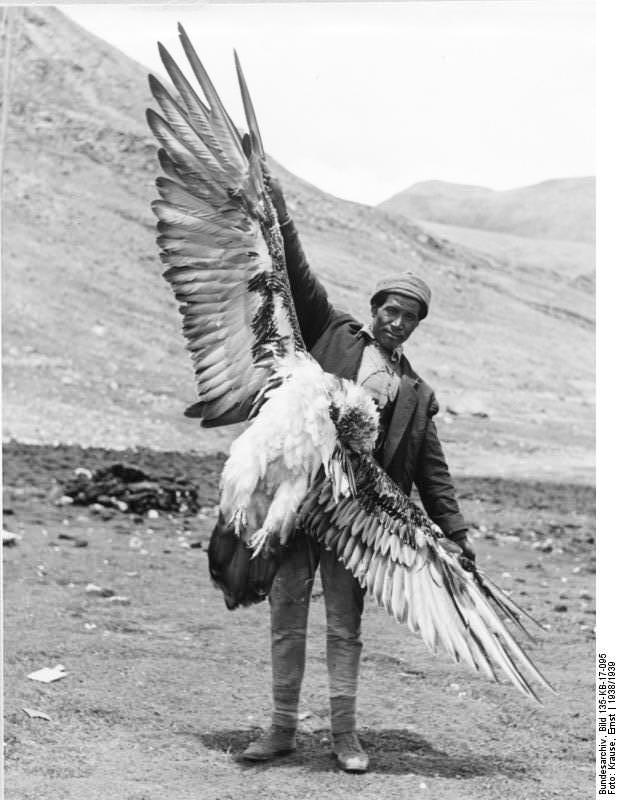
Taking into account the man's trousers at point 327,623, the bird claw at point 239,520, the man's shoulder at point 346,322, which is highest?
the man's shoulder at point 346,322

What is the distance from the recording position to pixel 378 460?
354cm

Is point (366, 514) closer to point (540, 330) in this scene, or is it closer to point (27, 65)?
point (540, 330)

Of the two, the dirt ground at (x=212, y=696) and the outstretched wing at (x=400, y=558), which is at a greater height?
the outstretched wing at (x=400, y=558)

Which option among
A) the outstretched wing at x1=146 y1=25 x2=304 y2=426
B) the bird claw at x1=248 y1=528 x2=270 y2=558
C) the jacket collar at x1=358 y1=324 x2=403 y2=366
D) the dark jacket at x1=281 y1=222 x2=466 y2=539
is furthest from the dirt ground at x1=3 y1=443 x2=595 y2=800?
the jacket collar at x1=358 y1=324 x2=403 y2=366

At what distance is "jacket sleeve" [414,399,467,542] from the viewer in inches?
139

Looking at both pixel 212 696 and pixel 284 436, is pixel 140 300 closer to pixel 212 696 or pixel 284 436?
pixel 212 696

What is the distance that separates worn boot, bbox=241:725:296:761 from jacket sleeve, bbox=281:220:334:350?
4.11 feet

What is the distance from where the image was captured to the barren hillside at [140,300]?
12.4 meters

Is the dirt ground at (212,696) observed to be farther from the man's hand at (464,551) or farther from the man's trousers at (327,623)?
the man's hand at (464,551)

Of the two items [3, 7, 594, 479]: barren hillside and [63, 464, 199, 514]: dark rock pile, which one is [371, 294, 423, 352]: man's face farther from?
[3, 7, 594, 479]: barren hillside

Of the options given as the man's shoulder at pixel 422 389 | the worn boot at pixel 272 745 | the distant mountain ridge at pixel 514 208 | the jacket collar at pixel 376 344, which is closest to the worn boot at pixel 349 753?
the worn boot at pixel 272 745

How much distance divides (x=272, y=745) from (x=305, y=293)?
146 cm

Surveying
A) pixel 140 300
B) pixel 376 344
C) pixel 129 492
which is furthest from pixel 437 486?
pixel 140 300

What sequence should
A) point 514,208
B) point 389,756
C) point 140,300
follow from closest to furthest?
point 389,756 < point 140,300 < point 514,208
